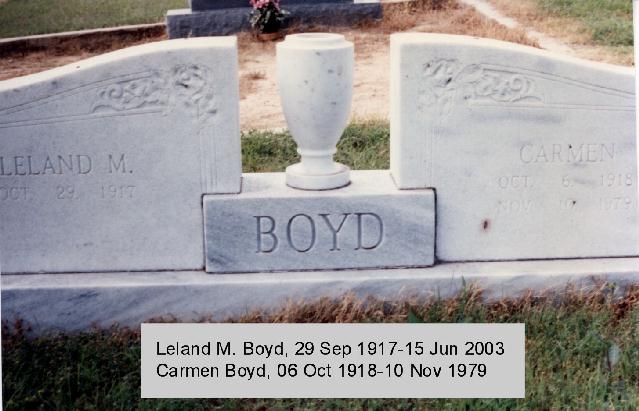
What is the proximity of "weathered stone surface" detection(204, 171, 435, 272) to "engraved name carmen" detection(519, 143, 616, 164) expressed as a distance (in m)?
0.48

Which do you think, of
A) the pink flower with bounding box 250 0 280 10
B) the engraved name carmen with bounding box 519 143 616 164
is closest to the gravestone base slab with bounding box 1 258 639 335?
the engraved name carmen with bounding box 519 143 616 164

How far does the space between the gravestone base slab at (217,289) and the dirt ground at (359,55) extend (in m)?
3.15

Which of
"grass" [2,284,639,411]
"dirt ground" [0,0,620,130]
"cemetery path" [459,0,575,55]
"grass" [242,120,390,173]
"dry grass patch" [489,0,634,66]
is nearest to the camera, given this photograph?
"grass" [2,284,639,411]

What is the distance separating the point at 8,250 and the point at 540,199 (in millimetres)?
2377

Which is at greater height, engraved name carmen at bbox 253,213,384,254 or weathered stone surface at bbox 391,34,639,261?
weathered stone surface at bbox 391,34,639,261

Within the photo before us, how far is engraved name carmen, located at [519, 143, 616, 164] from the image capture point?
11.7ft

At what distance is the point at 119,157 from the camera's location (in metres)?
3.49

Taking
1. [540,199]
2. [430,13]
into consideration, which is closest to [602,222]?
[540,199]

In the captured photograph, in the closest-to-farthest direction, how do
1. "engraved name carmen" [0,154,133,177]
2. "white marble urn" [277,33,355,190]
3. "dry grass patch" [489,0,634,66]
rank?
"white marble urn" [277,33,355,190], "engraved name carmen" [0,154,133,177], "dry grass patch" [489,0,634,66]

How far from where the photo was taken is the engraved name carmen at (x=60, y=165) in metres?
3.47

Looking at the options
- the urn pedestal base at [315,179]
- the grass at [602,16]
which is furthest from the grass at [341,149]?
the grass at [602,16]

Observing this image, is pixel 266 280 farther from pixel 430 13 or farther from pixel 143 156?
pixel 430 13
